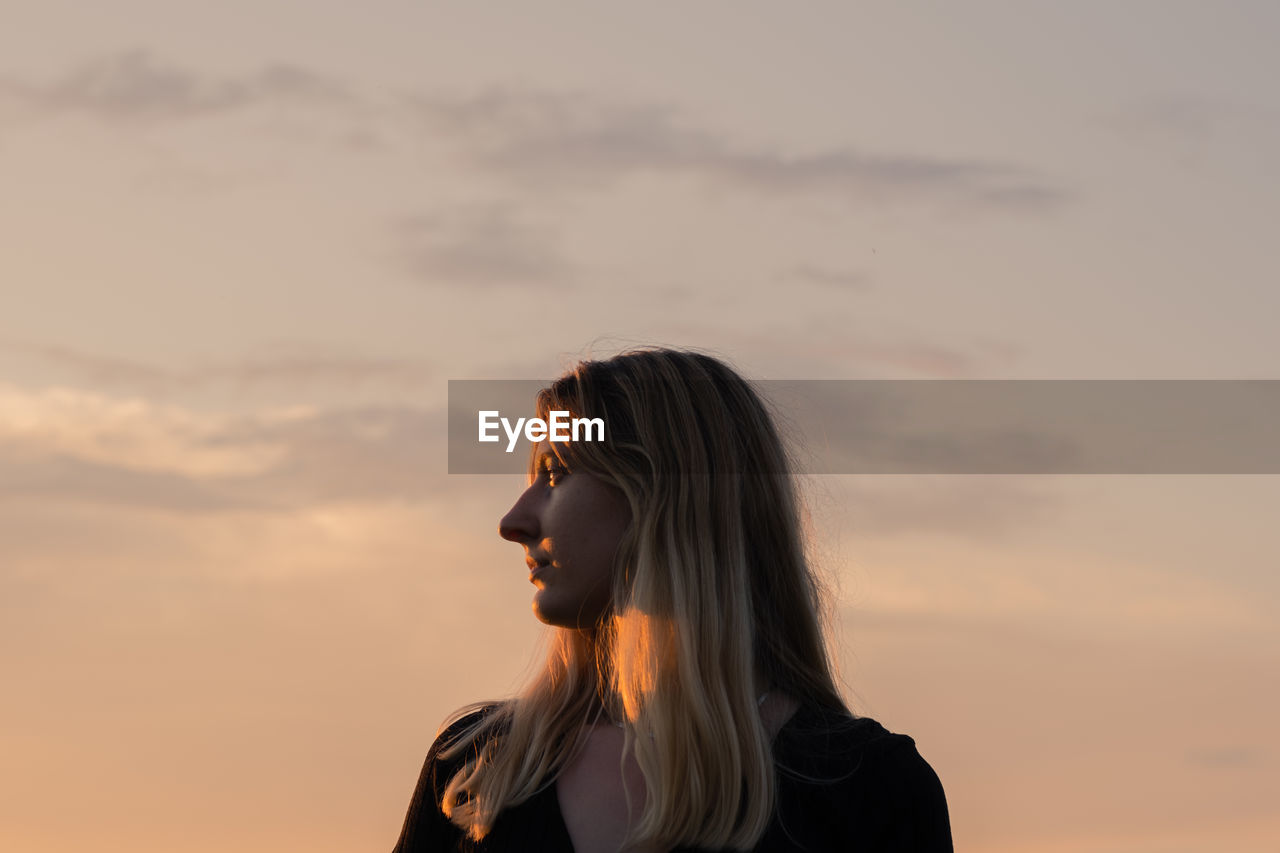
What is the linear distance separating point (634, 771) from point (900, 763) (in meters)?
1.29

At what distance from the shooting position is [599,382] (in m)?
8.80

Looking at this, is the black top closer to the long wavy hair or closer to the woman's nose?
the long wavy hair

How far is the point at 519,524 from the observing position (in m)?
8.42

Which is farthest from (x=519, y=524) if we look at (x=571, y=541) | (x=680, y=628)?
(x=680, y=628)

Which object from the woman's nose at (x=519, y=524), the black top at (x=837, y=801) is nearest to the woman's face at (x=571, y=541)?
the woman's nose at (x=519, y=524)

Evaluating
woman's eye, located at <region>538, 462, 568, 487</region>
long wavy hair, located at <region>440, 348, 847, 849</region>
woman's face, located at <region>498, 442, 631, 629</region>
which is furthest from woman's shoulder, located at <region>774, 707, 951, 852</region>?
woman's eye, located at <region>538, 462, 568, 487</region>

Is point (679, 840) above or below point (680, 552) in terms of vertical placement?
below

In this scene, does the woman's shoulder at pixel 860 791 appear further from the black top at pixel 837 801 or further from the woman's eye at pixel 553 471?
the woman's eye at pixel 553 471

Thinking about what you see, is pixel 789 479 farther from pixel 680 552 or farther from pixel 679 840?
pixel 679 840

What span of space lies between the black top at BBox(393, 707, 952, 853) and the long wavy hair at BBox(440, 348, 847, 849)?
119mm

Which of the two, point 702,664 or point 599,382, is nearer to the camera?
point 702,664

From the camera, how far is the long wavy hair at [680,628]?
8055 millimetres

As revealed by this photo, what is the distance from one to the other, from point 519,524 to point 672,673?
1.04m

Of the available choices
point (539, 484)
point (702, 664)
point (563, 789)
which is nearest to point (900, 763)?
point (702, 664)
